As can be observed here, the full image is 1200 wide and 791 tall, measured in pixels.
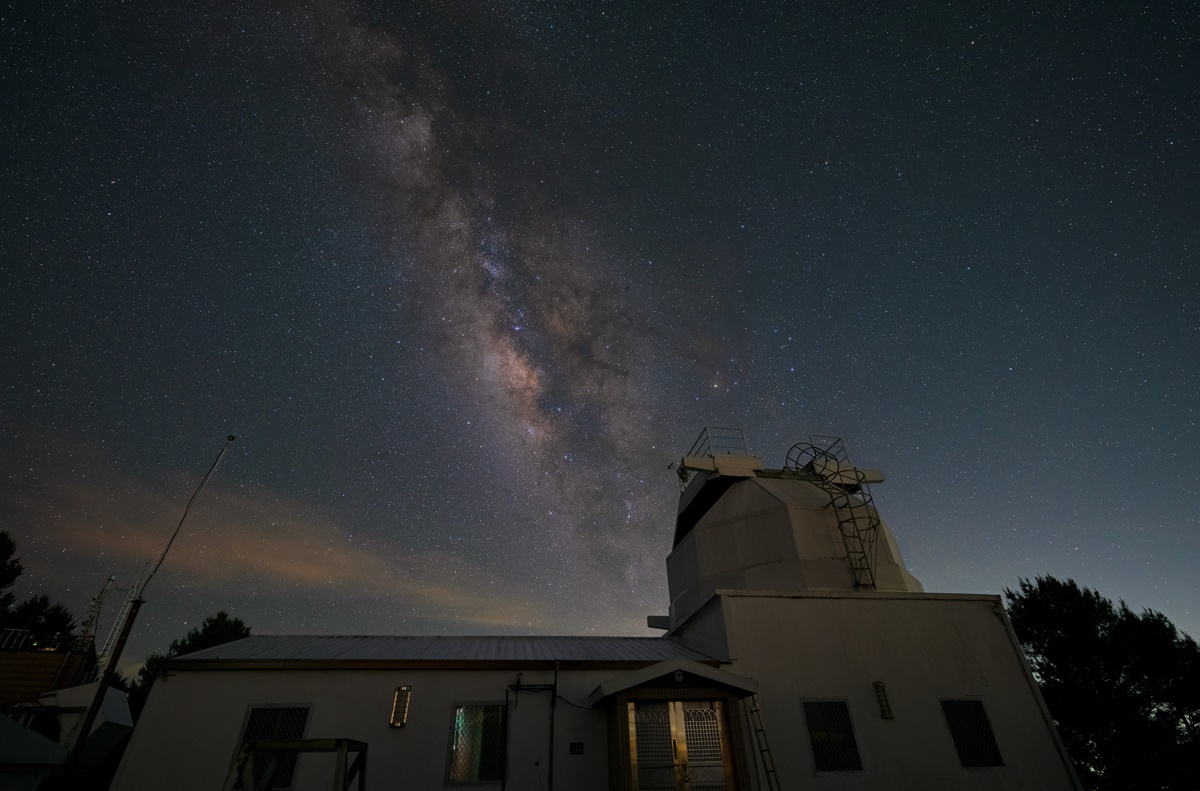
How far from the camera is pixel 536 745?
12.0 m

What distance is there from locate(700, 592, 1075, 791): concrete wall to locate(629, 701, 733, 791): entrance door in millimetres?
1641

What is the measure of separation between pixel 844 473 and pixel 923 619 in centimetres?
745

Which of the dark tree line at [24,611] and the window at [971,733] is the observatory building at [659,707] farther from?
the dark tree line at [24,611]

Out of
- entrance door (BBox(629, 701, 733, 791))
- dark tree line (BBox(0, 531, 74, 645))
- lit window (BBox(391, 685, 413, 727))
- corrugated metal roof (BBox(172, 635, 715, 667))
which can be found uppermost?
dark tree line (BBox(0, 531, 74, 645))

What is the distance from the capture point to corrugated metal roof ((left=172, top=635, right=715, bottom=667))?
12688mm

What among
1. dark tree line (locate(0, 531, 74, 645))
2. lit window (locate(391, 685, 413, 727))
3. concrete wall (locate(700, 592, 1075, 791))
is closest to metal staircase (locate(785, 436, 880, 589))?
concrete wall (locate(700, 592, 1075, 791))

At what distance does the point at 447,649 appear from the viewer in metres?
14.2

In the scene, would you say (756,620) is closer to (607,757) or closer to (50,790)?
(607,757)

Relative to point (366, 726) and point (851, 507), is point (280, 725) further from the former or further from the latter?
point (851, 507)


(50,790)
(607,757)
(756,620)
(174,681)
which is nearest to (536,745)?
(607,757)

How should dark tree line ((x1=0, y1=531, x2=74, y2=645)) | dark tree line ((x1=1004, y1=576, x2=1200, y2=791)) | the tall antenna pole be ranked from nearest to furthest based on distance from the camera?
1. the tall antenna pole
2. dark tree line ((x1=1004, y1=576, x2=1200, y2=791))
3. dark tree line ((x1=0, y1=531, x2=74, y2=645))

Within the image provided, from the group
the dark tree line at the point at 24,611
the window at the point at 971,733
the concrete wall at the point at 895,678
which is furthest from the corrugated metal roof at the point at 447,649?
the dark tree line at the point at 24,611

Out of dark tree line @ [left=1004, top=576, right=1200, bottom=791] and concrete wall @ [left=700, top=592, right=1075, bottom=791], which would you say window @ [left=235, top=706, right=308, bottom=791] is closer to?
concrete wall @ [left=700, top=592, right=1075, bottom=791]

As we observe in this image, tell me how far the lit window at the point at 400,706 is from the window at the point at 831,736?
968cm
